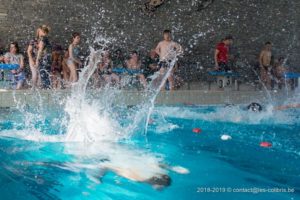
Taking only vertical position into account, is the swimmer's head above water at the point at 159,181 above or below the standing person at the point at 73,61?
below

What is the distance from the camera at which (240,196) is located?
320cm

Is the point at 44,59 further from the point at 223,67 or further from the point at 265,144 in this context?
the point at 265,144

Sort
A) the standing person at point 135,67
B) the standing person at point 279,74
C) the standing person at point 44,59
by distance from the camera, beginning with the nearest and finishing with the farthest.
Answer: the standing person at point 44,59, the standing person at point 135,67, the standing person at point 279,74

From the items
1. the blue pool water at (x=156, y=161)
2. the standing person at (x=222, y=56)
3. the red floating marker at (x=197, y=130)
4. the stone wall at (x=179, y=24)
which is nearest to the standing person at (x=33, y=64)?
the stone wall at (x=179, y=24)

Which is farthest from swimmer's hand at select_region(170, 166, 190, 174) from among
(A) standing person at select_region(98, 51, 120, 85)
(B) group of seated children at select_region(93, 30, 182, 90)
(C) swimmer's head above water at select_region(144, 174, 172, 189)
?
(A) standing person at select_region(98, 51, 120, 85)

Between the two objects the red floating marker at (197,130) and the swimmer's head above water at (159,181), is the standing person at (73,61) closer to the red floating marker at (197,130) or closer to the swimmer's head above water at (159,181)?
the red floating marker at (197,130)

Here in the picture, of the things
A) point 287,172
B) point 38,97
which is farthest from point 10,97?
point 287,172

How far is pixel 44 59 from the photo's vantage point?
9992 millimetres

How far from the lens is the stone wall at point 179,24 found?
11.5 meters

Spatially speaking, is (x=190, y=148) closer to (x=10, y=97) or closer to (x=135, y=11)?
(x=10, y=97)

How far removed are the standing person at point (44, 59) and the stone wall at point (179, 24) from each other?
1604 millimetres

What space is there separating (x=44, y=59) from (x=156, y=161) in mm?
6585

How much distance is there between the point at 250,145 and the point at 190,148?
734 millimetres

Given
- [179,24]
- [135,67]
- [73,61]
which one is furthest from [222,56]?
[73,61]
